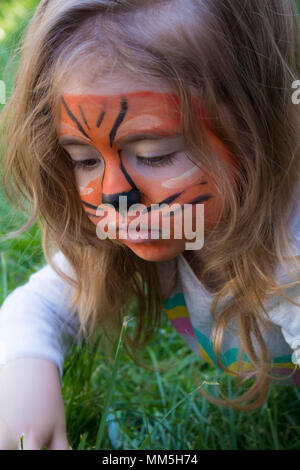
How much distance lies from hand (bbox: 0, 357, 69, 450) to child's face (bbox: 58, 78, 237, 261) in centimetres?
31

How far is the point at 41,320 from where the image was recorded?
1.14 metres

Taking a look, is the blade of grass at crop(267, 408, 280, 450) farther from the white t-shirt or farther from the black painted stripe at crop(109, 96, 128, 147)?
the black painted stripe at crop(109, 96, 128, 147)

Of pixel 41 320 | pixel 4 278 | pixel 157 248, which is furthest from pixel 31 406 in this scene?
pixel 4 278

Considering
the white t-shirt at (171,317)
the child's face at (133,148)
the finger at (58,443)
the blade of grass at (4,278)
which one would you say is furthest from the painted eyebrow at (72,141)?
the blade of grass at (4,278)

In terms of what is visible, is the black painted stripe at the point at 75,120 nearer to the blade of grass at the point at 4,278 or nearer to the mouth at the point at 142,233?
the mouth at the point at 142,233

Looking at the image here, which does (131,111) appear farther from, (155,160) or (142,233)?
(142,233)

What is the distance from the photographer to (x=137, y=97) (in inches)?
31.3

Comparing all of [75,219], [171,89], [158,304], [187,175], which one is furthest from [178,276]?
[171,89]

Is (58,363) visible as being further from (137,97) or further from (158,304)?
(137,97)

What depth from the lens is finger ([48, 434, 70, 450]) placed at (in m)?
0.97

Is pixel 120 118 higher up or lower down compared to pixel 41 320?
higher up

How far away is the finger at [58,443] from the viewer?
0.97 metres

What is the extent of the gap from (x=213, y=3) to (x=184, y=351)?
947 millimetres

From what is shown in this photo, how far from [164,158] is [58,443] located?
509 mm
